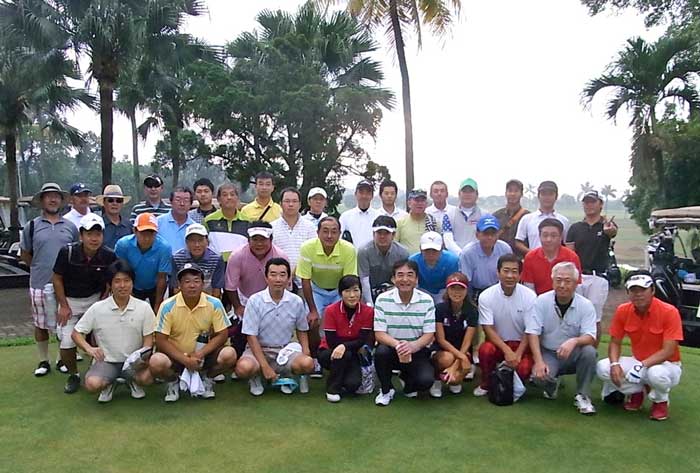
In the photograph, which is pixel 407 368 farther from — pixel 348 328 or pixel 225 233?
pixel 225 233

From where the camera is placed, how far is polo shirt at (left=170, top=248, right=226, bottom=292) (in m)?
5.60

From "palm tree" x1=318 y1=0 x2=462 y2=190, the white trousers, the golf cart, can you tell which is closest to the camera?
the white trousers

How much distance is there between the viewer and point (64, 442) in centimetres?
424

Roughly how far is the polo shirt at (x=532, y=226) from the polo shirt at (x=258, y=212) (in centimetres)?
252

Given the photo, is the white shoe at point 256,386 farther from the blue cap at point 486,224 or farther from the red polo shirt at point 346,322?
the blue cap at point 486,224

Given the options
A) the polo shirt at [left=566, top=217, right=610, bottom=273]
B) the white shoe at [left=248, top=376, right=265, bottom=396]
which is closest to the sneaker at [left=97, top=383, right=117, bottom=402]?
the white shoe at [left=248, top=376, right=265, bottom=396]

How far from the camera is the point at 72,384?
17.8 ft

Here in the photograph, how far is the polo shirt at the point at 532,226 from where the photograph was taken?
627 centimetres

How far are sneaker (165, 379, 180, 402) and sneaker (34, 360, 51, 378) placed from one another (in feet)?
5.20

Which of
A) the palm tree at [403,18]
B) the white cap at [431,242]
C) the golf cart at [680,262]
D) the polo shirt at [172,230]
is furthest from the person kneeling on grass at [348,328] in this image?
the palm tree at [403,18]

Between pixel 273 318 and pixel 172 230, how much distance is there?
1482mm

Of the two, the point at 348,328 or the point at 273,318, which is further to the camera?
the point at 273,318

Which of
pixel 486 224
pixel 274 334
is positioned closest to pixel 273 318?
pixel 274 334

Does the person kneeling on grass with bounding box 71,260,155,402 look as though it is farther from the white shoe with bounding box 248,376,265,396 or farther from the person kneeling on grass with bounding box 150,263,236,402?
the white shoe with bounding box 248,376,265,396
